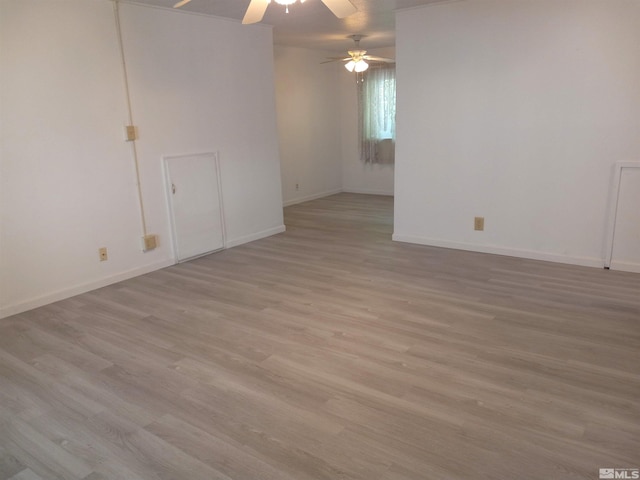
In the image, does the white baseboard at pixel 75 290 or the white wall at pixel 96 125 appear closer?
the white wall at pixel 96 125

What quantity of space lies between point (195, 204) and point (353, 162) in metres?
4.25

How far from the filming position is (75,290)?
3816 millimetres

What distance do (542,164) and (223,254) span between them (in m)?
3.16

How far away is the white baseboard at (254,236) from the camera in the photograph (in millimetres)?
5121

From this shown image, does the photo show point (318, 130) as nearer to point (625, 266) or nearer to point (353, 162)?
point (353, 162)

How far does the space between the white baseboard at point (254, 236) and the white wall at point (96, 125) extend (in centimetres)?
14

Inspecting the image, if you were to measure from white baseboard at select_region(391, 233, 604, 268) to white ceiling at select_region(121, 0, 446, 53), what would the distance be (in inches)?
89.4

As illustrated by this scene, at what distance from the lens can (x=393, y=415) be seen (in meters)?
2.14

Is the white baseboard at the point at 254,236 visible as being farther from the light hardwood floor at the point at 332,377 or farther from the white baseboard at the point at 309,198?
the white baseboard at the point at 309,198

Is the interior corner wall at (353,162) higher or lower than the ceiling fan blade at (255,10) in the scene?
lower

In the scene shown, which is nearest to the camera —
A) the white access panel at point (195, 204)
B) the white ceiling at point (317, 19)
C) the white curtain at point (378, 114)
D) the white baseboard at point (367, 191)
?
the white ceiling at point (317, 19)

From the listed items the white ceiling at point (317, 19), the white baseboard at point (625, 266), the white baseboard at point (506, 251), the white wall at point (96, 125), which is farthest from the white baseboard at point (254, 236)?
the white baseboard at point (625, 266)

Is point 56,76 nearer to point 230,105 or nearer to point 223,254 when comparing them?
point 230,105

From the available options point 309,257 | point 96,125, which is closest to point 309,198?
point 309,257
